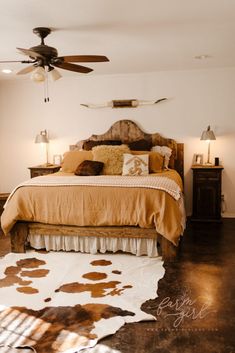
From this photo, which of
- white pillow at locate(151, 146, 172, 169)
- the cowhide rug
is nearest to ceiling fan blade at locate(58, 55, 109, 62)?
the cowhide rug

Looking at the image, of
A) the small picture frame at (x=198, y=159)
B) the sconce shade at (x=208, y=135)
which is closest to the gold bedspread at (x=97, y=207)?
the sconce shade at (x=208, y=135)

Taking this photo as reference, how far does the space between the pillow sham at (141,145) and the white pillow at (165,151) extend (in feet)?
0.29

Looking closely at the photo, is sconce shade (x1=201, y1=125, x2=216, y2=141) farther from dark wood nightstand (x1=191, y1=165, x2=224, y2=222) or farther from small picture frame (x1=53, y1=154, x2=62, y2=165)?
small picture frame (x1=53, y1=154, x2=62, y2=165)

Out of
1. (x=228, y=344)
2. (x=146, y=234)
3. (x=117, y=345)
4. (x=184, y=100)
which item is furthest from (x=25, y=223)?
(x=184, y=100)

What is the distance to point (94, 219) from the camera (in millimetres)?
3527

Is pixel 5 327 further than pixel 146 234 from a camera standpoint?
No

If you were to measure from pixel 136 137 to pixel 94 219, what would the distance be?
2.22 metres

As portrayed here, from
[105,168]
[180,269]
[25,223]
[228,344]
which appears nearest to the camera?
[228,344]

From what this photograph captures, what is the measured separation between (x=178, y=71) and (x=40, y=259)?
349 centimetres

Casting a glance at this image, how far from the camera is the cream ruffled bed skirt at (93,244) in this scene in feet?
11.7

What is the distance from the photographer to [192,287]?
284cm

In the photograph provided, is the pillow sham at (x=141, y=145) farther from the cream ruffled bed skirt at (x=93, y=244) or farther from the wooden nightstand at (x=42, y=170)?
the cream ruffled bed skirt at (x=93, y=244)

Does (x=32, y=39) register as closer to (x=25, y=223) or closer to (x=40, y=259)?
(x=25, y=223)

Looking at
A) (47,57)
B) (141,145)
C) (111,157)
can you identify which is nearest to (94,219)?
(111,157)
